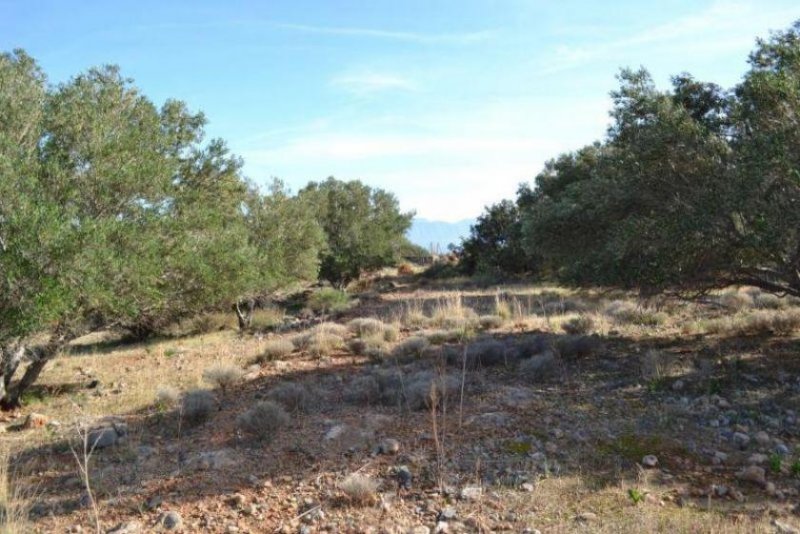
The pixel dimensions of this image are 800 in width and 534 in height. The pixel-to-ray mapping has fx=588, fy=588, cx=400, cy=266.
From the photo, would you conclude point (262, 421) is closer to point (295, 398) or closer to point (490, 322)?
point (295, 398)

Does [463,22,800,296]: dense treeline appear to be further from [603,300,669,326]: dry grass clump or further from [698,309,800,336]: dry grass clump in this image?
[603,300,669,326]: dry grass clump

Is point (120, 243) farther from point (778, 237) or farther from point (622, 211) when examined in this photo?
point (778, 237)

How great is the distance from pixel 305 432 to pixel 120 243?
15.1ft

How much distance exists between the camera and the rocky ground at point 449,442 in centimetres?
498

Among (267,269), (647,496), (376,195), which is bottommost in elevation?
(647,496)

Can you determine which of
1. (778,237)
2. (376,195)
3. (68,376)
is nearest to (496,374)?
(778,237)

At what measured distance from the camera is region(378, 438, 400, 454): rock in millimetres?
6133

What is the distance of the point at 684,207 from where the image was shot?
8.71 m

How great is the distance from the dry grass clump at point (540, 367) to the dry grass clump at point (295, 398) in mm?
3327

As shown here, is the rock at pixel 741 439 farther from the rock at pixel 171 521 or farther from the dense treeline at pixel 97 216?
the dense treeline at pixel 97 216

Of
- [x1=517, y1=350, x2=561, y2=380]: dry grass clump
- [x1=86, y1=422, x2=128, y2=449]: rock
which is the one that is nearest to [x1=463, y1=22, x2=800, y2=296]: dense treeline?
[x1=517, y1=350, x2=561, y2=380]: dry grass clump

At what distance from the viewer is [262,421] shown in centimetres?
707

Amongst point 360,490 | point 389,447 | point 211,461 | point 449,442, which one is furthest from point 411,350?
point 360,490

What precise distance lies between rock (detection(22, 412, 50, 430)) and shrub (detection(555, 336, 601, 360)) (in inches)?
319
